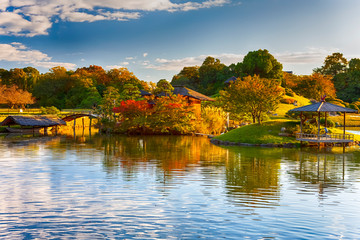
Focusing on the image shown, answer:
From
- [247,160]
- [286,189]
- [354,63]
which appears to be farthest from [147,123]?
[354,63]

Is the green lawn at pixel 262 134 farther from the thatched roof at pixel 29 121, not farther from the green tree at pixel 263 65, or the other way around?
the green tree at pixel 263 65

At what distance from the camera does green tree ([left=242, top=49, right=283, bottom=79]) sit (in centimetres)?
7344

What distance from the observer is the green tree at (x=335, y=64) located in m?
95.1

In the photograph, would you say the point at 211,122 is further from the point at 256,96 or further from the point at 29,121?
the point at 29,121

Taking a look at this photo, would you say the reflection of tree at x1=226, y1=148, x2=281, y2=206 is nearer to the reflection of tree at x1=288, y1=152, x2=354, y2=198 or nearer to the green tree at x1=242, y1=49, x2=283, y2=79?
the reflection of tree at x1=288, y1=152, x2=354, y2=198

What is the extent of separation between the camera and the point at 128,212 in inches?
421

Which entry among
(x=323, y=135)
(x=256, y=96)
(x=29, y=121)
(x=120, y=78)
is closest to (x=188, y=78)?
(x=120, y=78)

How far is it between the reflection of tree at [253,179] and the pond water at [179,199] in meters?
0.04

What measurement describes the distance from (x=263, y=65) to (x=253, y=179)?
60841 millimetres

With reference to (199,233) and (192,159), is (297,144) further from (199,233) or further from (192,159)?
(199,233)

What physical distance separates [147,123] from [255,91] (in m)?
16.2

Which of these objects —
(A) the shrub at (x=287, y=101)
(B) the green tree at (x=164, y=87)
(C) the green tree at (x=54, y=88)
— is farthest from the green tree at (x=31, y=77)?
(A) the shrub at (x=287, y=101)

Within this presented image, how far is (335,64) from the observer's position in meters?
95.8

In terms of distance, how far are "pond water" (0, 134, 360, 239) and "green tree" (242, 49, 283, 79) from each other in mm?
53598
